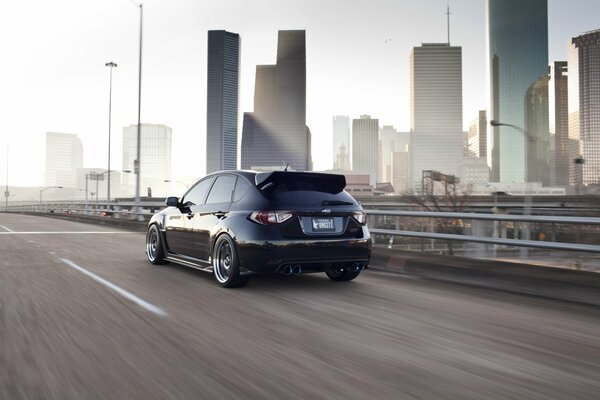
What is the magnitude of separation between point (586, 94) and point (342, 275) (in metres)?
189

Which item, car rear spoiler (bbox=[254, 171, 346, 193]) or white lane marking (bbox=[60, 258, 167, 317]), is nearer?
white lane marking (bbox=[60, 258, 167, 317])

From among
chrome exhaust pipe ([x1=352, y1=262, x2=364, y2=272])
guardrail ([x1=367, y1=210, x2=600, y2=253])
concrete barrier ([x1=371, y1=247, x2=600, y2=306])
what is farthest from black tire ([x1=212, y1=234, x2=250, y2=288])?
guardrail ([x1=367, y1=210, x2=600, y2=253])

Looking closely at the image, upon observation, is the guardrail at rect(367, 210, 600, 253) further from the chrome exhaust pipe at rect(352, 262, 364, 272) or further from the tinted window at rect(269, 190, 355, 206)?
the tinted window at rect(269, 190, 355, 206)

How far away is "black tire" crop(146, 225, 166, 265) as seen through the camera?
8.94 metres

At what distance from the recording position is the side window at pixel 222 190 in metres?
7.19

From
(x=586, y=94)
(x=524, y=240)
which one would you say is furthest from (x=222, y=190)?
(x=586, y=94)

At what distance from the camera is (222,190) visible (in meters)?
7.42

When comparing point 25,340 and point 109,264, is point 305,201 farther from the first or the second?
point 109,264

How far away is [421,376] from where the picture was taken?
330 centimetres

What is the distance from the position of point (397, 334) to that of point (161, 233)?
560cm

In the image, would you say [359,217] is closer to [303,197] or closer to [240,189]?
[303,197]

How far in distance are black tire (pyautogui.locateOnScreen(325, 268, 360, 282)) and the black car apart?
0.05 feet

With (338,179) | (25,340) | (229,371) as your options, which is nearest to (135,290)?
(25,340)

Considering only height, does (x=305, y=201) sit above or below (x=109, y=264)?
above
